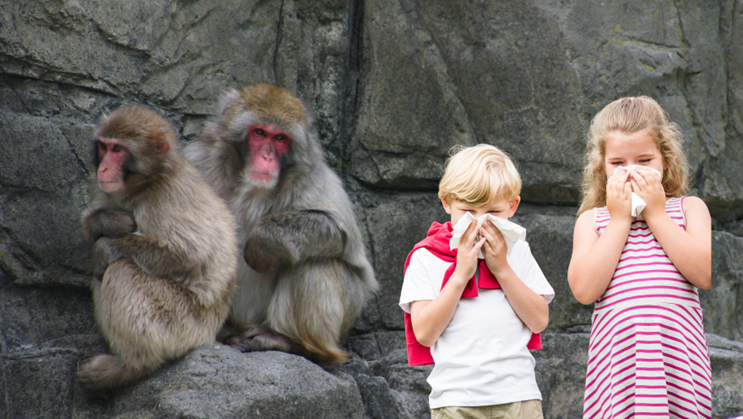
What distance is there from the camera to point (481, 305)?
6.38 ft

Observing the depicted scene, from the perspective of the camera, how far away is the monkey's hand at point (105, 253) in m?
2.54

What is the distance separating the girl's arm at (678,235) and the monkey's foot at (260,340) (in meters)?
1.64

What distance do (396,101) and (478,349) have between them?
1.99m

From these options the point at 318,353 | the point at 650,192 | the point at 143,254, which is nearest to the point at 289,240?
the point at 318,353

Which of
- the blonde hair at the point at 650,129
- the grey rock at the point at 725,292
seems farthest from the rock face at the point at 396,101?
the blonde hair at the point at 650,129

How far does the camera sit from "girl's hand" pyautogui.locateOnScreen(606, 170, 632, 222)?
6.73 ft

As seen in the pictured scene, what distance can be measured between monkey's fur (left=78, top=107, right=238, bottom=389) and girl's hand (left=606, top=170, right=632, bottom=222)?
1535mm

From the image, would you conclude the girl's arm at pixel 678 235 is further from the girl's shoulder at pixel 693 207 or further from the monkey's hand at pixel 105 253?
the monkey's hand at pixel 105 253

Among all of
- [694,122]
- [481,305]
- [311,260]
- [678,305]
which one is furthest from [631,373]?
[694,122]

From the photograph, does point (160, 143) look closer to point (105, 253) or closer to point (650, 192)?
point (105, 253)

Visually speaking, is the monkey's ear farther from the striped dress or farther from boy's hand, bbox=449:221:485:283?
the striped dress

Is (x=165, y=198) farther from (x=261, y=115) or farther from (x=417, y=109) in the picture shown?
(x=417, y=109)

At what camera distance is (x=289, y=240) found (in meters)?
2.93

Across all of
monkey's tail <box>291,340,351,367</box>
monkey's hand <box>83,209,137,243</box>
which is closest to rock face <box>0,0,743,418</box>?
monkey's tail <box>291,340,351,367</box>
